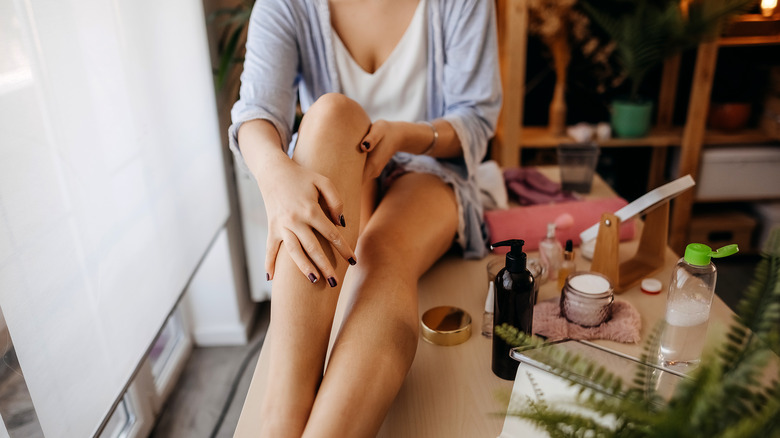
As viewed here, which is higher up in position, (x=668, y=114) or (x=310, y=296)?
(x=310, y=296)

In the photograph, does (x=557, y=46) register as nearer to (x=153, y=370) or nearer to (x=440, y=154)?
(x=440, y=154)

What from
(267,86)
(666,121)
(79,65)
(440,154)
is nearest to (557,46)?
(666,121)

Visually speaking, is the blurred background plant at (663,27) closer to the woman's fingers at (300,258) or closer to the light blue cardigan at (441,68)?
the light blue cardigan at (441,68)

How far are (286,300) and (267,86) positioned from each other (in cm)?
55

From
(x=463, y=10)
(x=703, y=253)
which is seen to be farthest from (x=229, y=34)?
(x=703, y=253)

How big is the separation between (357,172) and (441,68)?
488mm

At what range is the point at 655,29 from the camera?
2113 millimetres

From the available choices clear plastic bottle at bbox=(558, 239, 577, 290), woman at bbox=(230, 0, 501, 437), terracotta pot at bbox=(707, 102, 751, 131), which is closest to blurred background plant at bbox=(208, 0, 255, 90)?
woman at bbox=(230, 0, 501, 437)

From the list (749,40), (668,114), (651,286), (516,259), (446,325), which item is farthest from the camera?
(668,114)

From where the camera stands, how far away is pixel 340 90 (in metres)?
1.43

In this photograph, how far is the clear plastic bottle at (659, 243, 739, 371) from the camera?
1.01m

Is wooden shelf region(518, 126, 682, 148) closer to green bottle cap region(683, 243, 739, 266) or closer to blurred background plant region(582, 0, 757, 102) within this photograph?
blurred background plant region(582, 0, 757, 102)

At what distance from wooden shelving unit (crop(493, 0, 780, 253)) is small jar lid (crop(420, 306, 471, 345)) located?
1.29 meters

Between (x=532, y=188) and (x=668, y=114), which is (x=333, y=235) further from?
(x=668, y=114)
